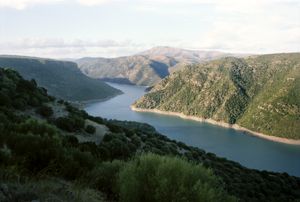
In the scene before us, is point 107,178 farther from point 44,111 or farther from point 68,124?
point 44,111

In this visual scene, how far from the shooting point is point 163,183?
11391mm

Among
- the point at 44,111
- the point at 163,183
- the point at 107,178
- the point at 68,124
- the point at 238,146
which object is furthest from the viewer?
the point at 238,146

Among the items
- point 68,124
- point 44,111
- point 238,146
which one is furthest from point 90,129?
point 238,146

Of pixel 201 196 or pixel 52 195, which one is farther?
pixel 201 196

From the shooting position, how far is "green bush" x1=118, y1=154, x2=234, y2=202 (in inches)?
447

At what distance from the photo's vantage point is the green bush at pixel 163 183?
37.2 feet

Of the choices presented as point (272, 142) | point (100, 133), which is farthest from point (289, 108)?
point (100, 133)

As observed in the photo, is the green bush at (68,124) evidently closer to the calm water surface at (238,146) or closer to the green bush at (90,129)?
the green bush at (90,129)

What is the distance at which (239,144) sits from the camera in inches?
5773

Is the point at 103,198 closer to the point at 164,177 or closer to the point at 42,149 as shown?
the point at 164,177

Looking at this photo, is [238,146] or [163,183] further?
[238,146]

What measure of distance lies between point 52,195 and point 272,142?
525ft

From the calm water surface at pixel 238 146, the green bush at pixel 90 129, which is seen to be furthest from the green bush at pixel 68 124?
the calm water surface at pixel 238 146

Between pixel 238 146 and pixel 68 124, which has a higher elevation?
pixel 68 124
